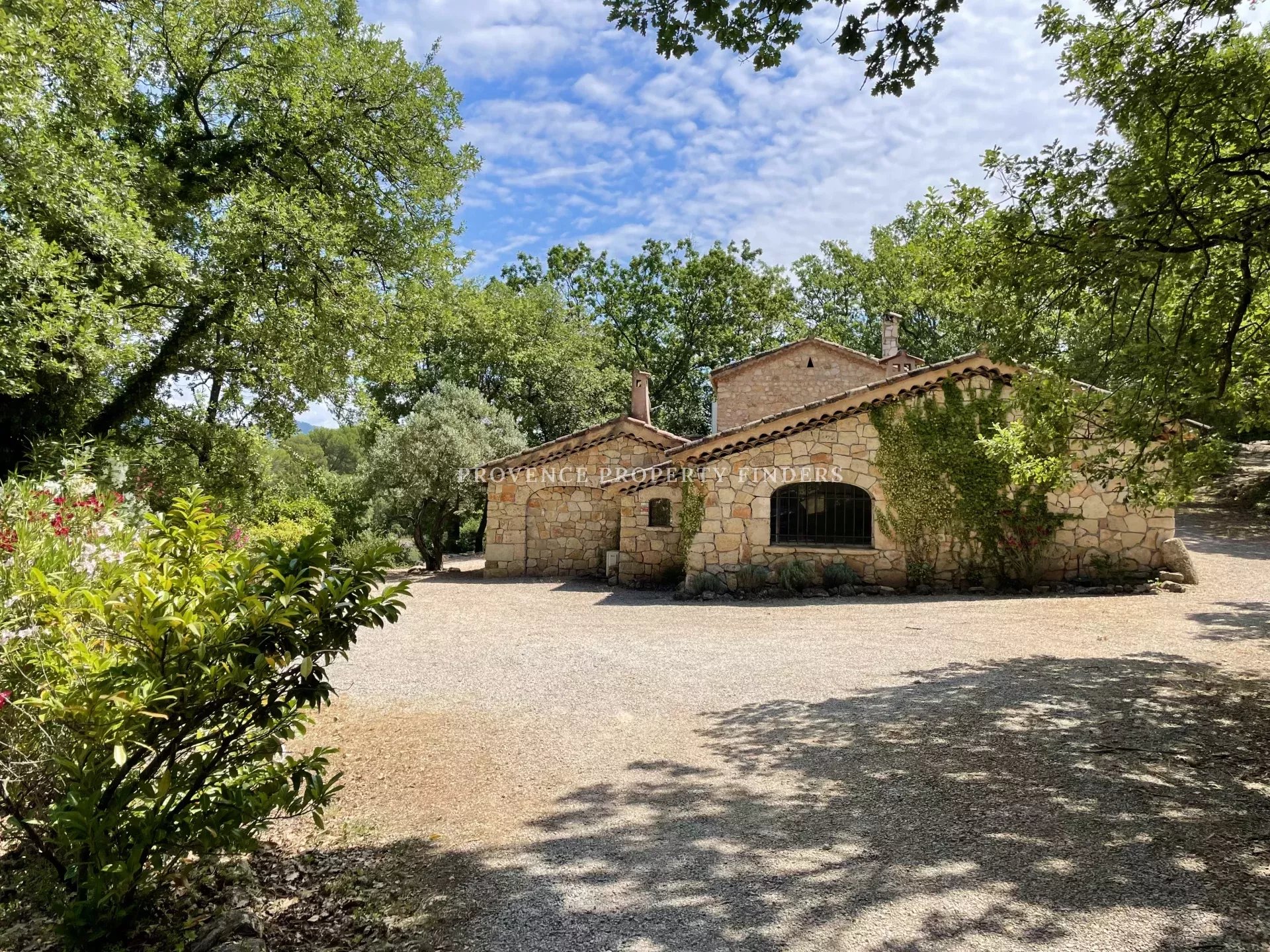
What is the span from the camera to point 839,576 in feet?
46.1

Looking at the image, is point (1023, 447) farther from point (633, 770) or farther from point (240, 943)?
point (240, 943)

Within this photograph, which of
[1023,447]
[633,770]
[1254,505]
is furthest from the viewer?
[1254,505]

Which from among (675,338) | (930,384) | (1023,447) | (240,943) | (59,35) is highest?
(675,338)

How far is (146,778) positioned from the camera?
291 cm

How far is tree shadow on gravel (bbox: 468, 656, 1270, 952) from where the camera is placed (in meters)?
3.07

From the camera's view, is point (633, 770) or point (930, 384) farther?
point (930, 384)

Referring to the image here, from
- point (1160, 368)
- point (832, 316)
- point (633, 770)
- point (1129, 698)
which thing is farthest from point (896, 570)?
point (832, 316)

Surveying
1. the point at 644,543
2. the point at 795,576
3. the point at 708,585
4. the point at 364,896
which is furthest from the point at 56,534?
the point at 644,543

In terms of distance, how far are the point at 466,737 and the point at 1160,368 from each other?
239 inches

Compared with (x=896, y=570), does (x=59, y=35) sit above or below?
above

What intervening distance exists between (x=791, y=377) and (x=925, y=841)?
19340 millimetres

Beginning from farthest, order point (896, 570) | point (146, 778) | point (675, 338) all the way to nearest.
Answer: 1. point (675, 338)
2. point (896, 570)
3. point (146, 778)

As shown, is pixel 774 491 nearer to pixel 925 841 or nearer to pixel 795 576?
pixel 795 576

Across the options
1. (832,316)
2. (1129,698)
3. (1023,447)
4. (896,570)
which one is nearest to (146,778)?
(1129,698)
